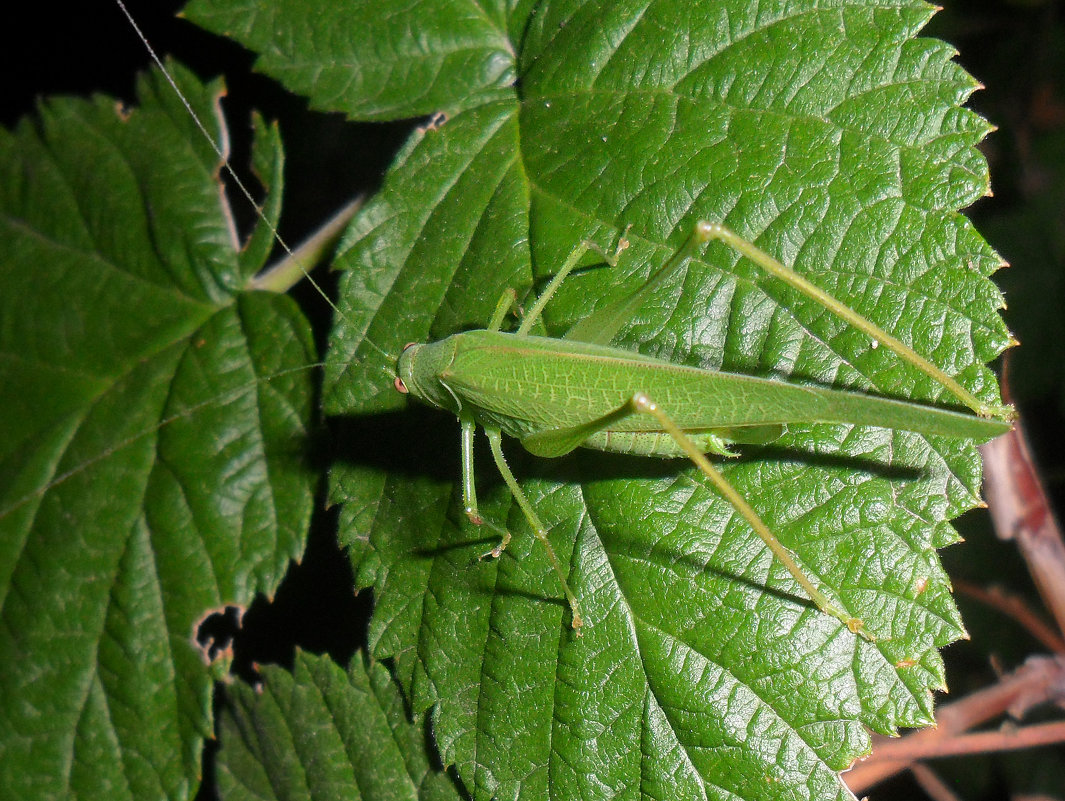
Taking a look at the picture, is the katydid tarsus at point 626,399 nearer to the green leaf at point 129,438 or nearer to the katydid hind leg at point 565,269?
the katydid hind leg at point 565,269

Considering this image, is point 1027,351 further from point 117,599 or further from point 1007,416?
point 117,599

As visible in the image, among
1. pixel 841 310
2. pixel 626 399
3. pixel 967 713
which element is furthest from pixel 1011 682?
pixel 626 399

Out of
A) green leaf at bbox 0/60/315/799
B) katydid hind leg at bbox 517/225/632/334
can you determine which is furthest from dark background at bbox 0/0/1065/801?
katydid hind leg at bbox 517/225/632/334

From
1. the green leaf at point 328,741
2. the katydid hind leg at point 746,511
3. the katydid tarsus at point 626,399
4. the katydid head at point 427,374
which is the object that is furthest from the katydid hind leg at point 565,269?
the green leaf at point 328,741

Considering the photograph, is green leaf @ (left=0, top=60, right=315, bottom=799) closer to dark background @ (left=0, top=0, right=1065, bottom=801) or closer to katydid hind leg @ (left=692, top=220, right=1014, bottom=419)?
dark background @ (left=0, top=0, right=1065, bottom=801)

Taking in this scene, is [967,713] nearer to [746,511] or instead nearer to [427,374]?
[746,511]

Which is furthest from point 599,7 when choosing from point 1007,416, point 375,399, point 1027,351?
point 1027,351
